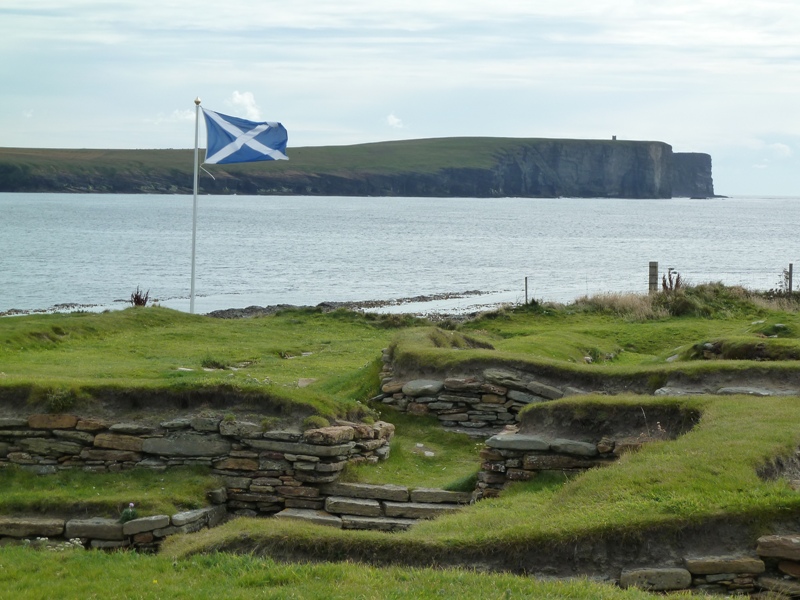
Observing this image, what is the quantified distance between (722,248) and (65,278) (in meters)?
72.9

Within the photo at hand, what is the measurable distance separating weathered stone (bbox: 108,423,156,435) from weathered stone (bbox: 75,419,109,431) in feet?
0.42

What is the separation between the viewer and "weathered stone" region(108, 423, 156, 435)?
13.6 metres

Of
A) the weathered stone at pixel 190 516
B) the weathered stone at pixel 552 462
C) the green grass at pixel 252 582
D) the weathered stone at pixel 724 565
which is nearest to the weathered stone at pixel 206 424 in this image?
the weathered stone at pixel 190 516

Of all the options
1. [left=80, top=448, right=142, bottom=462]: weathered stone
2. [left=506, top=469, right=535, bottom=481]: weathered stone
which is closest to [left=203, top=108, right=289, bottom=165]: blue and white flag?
[left=80, top=448, right=142, bottom=462]: weathered stone

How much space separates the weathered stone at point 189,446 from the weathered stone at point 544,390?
19.3 ft

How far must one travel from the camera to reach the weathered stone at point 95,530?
38.6 ft

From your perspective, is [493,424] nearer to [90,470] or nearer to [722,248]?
[90,470]

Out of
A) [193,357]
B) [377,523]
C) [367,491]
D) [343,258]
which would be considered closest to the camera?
[377,523]

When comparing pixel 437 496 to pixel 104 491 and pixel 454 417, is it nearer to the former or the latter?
pixel 454 417

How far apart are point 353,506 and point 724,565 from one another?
5.50m

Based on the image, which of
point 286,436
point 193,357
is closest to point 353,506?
point 286,436

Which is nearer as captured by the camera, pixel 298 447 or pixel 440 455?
pixel 298 447

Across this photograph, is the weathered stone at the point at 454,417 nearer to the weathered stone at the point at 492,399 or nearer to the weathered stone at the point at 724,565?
the weathered stone at the point at 492,399

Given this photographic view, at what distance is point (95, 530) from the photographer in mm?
11820
